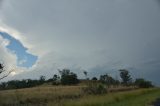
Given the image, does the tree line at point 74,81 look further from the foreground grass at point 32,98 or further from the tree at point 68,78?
the foreground grass at point 32,98

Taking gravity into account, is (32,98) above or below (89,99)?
above

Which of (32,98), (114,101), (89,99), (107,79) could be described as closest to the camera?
(89,99)

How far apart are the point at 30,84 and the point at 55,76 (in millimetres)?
11952

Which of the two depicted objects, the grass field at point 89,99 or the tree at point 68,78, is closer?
the grass field at point 89,99

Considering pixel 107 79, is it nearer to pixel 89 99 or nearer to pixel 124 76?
pixel 124 76

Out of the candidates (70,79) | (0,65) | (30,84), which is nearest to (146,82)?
(70,79)

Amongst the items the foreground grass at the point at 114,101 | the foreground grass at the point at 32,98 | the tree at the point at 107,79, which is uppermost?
the tree at the point at 107,79

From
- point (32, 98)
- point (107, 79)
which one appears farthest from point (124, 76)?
point (32, 98)

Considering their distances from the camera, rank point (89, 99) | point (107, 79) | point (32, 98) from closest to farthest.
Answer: point (89, 99), point (32, 98), point (107, 79)

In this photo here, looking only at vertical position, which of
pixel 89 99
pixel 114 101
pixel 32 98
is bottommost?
pixel 114 101

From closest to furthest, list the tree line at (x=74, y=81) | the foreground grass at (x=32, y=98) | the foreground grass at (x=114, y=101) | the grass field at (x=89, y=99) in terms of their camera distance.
Answer: the foreground grass at (x=114, y=101), the grass field at (x=89, y=99), the foreground grass at (x=32, y=98), the tree line at (x=74, y=81)

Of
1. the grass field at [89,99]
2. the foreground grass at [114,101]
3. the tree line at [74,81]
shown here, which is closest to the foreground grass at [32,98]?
the grass field at [89,99]

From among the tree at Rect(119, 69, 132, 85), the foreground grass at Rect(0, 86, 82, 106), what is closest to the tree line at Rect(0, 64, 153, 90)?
the tree at Rect(119, 69, 132, 85)

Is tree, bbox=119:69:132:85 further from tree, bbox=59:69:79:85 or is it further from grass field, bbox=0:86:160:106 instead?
grass field, bbox=0:86:160:106
